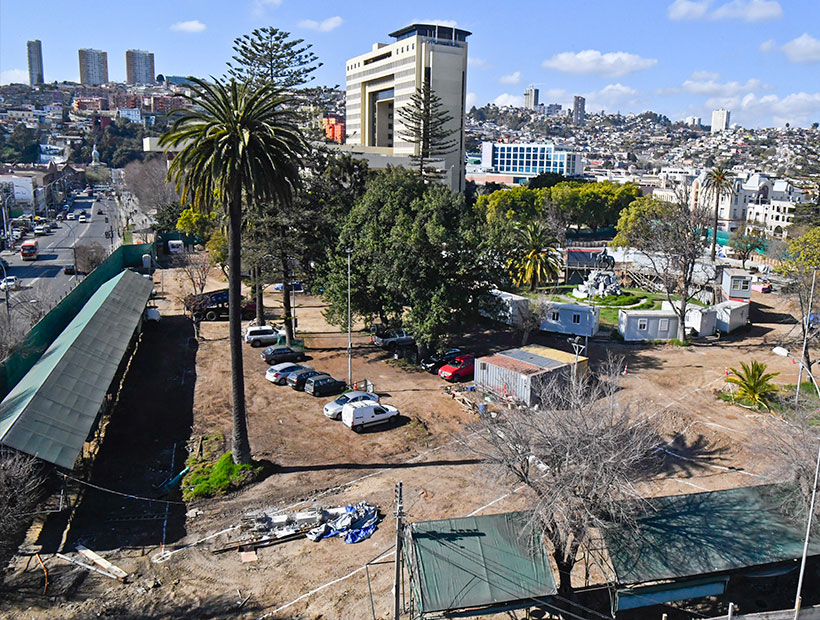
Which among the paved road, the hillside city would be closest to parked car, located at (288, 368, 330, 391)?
the hillside city

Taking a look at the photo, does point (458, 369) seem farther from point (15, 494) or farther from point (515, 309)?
point (15, 494)

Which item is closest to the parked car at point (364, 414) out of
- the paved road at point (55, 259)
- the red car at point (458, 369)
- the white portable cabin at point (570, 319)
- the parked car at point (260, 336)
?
the red car at point (458, 369)

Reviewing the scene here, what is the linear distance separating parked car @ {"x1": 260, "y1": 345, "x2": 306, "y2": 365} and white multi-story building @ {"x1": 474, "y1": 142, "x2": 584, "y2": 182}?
5420 inches

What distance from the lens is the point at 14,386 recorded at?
79.9 feet

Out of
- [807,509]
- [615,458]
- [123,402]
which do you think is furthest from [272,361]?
[807,509]

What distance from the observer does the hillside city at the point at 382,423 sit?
14.9 m

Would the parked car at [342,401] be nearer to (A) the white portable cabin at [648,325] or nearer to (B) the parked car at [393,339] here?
(B) the parked car at [393,339]

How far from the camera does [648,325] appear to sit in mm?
37812

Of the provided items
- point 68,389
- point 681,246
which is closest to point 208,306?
point 68,389

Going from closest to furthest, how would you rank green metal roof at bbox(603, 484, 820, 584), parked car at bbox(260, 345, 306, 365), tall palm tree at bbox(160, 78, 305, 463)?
1. green metal roof at bbox(603, 484, 820, 584)
2. tall palm tree at bbox(160, 78, 305, 463)
3. parked car at bbox(260, 345, 306, 365)

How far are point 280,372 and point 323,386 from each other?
9.26ft

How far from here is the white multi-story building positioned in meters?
174

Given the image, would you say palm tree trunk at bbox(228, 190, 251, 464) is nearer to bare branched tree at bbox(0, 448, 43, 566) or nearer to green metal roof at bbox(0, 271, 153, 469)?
green metal roof at bbox(0, 271, 153, 469)

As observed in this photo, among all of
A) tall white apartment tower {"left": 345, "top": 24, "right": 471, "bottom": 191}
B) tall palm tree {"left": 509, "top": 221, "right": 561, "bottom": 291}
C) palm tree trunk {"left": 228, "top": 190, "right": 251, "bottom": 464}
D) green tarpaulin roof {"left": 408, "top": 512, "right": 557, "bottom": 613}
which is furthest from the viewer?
tall white apartment tower {"left": 345, "top": 24, "right": 471, "bottom": 191}
